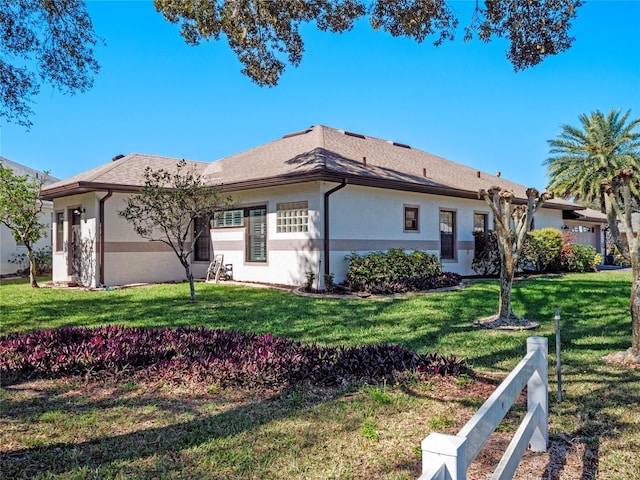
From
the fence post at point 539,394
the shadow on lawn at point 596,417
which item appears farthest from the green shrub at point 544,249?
the fence post at point 539,394

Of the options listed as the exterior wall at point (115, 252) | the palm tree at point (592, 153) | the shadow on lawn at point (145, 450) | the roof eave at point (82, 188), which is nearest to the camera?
the shadow on lawn at point (145, 450)

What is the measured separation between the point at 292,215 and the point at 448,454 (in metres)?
12.1

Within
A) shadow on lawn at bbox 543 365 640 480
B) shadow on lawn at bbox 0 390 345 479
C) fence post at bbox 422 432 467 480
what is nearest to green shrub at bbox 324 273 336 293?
shadow on lawn at bbox 543 365 640 480

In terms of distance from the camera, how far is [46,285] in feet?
50.2

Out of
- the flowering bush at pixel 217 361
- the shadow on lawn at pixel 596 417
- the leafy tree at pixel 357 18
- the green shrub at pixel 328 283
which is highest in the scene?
the leafy tree at pixel 357 18

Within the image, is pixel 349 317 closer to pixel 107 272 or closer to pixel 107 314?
pixel 107 314

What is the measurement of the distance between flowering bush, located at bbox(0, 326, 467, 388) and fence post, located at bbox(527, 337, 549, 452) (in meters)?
1.53

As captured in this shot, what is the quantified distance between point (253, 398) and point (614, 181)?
5130mm

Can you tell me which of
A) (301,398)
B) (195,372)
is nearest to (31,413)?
(195,372)

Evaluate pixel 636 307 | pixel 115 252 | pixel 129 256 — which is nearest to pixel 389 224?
pixel 129 256

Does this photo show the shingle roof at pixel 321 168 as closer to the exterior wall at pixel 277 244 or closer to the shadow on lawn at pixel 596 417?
the exterior wall at pixel 277 244

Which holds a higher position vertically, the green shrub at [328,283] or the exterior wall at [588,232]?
the exterior wall at [588,232]

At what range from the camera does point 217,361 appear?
503 cm

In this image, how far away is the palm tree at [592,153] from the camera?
27797 millimetres
